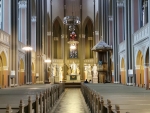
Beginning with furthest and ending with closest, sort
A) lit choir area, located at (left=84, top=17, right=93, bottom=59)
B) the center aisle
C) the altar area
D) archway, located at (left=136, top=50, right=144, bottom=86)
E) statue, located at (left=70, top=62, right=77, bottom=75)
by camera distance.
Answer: lit choir area, located at (left=84, top=17, right=93, bottom=59), statue, located at (left=70, top=62, right=77, bottom=75), the altar area, archway, located at (left=136, top=50, right=144, bottom=86), the center aisle

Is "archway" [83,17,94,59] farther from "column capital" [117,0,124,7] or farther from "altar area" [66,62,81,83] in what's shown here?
"column capital" [117,0,124,7]

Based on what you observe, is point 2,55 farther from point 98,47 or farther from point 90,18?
point 90,18

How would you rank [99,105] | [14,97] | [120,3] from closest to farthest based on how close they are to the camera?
[99,105] → [14,97] → [120,3]

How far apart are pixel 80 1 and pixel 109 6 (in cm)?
1532

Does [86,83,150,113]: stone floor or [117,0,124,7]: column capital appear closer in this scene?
[86,83,150,113]: stone floor

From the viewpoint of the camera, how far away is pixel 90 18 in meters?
46.7

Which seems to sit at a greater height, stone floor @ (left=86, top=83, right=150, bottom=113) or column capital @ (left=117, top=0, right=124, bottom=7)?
column capital @ (left=117, top=0, right=124, bottom=7)

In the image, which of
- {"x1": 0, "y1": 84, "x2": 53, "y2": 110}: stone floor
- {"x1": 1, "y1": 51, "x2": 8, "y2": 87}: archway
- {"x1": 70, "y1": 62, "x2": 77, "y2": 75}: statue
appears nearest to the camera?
{"x1": 0, "y1": 84, "x2": 53, "y2": 110}: stone floor

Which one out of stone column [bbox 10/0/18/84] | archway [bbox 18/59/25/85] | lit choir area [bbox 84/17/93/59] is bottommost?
archway [bbox 18/59/25/85]

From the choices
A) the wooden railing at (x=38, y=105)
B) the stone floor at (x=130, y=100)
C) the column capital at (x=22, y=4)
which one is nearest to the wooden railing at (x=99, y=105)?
the stone floor at (x=130, y=100)

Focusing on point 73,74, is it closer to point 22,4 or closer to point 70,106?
point 22,4

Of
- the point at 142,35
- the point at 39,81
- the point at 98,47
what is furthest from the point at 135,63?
the point at 39,81

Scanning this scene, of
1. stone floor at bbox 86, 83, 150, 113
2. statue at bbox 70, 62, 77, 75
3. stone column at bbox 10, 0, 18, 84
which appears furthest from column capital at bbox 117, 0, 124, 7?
stone floor at bbox 86, 83, 150, 113

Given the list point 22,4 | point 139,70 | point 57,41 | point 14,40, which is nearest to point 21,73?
point 14,40
